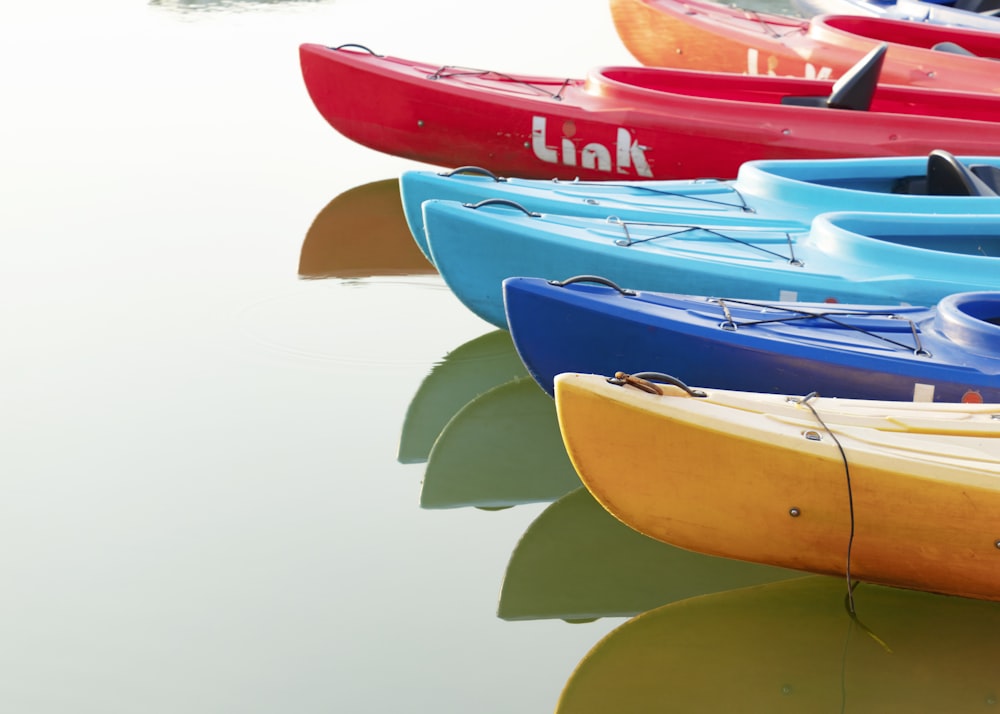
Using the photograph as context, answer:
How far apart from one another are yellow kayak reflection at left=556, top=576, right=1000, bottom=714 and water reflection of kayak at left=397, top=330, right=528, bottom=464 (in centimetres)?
129

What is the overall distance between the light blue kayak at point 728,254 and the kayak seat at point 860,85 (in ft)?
5.42

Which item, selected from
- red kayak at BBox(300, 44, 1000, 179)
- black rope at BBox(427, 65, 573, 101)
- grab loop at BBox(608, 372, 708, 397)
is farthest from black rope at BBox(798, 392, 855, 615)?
black rope at BBox(427, 65, 573, 101)

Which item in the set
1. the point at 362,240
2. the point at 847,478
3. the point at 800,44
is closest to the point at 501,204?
the point at 362,240

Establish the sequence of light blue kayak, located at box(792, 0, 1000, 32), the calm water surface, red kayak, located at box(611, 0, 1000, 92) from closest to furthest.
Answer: the calm water surface < red kayak, located at box(611, 0, 1000, 92) < light blue kayak, located at box(792, 0, 1000, 32)

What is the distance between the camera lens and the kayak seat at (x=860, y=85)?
20.2ft

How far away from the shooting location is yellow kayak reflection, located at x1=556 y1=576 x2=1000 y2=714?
10.5ft

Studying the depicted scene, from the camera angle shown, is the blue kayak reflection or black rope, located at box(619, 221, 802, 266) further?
black rope, located at box(619, 221, 802, 266)

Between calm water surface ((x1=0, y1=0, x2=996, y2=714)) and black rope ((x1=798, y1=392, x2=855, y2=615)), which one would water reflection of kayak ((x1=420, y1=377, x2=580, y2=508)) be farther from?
black rope ((x1=798, y1=392, x2=855, y2=615))

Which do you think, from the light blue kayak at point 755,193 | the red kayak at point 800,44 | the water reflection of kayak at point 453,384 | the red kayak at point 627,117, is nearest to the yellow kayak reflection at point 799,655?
the water reflection of kayak at point 453,384

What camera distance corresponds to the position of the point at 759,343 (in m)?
3.79

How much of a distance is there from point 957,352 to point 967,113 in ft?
11.0

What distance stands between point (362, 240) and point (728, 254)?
250cm

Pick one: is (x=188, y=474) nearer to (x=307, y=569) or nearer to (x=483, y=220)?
(x=307, y=569)

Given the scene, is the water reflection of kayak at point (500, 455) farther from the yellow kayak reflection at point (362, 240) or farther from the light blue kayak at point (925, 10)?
the light blue kayak at point (925, 10)
